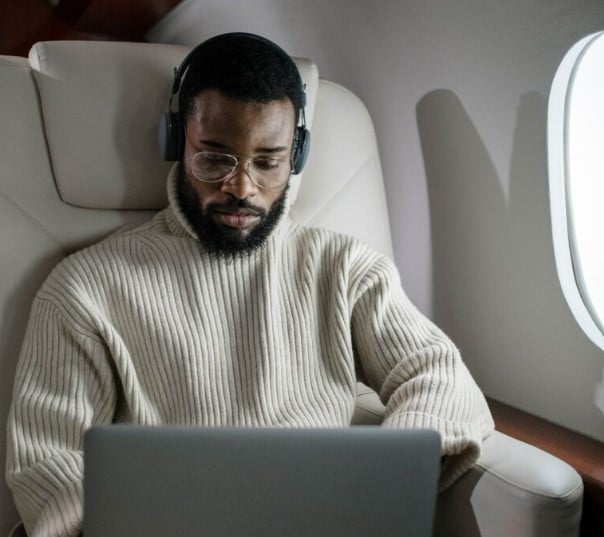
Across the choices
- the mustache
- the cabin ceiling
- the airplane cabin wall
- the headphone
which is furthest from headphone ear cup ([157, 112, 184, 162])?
the cabin ceiling

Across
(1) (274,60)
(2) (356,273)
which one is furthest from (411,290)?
(1) (274,60)

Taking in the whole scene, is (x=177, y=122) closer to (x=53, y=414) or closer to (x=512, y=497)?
(x=53, y=414)

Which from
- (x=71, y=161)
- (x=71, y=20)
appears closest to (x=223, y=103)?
(x=71, y=161)

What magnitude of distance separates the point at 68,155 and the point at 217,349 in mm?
413

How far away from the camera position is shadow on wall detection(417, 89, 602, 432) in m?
1.26

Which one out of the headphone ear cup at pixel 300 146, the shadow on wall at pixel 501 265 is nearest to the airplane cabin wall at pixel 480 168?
the shadow on wall at pixel 501 265

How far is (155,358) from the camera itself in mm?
1119

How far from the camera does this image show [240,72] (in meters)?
1.15

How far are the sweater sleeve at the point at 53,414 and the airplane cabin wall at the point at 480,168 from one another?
75cm

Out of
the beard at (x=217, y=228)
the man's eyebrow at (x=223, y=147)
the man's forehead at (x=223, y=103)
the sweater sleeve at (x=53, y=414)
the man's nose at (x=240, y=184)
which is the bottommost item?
the sweater sleeve at (x=53, y=414)

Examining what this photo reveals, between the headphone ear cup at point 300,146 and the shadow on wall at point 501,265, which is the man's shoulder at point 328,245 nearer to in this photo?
the headphone ear cup at point 300,146

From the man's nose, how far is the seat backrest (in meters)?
0.17

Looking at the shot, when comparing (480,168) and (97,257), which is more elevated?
(480,168)

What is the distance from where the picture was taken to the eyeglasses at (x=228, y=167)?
1.16m
